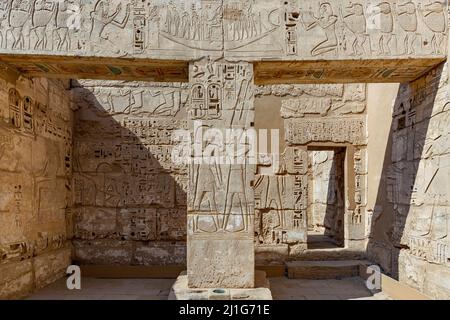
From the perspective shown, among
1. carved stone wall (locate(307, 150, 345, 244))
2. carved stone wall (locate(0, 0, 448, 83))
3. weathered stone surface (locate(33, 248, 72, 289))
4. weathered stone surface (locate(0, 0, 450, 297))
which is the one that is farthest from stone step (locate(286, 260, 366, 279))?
weathered stone surface (locate(33, 248, 72, 289))

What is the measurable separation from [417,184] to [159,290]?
3959mm

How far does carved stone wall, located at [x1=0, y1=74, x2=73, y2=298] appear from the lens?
4.12 meters

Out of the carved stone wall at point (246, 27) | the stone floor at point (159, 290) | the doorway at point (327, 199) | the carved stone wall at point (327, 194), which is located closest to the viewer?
the carved stone wall at point (246, 27)

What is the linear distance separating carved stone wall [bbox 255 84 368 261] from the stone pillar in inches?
89.4

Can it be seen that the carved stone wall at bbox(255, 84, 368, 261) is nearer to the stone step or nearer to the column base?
the stone step

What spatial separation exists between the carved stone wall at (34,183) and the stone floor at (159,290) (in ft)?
1.37

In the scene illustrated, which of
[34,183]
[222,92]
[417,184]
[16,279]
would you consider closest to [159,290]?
[16,279]

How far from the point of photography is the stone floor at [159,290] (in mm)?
4707

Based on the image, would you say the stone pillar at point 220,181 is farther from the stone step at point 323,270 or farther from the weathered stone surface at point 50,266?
the weathered stone surface at point 50,266

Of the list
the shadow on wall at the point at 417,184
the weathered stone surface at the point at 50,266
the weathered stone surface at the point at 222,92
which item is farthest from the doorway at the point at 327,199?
A: the weathered stone surface at the point at 50,266

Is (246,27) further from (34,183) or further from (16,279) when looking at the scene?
(16,279)

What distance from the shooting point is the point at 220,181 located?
13.0ft
